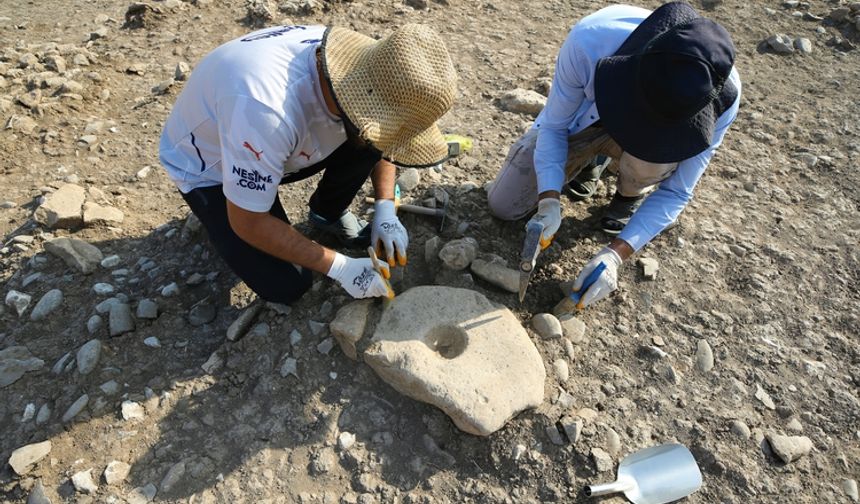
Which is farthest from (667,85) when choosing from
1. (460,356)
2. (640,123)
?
(460,356)

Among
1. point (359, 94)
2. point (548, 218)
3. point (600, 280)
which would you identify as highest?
point (359, 94)

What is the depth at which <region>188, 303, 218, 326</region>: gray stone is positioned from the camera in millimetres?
2545

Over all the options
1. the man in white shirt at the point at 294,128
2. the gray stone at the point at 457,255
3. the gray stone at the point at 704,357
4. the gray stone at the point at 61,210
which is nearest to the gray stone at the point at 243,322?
the man in white shirt at the point at 294,128

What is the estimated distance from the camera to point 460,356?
224cm

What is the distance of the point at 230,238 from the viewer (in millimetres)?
2402

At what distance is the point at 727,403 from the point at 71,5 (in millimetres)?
5708

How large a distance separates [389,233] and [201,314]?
0.97 metres

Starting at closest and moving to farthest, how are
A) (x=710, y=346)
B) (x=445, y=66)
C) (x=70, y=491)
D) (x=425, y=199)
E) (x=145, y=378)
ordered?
(x=445, y=66) < (x=70, y=491) < (x=145, y=378) < (x=710, y=346) < (x=425, y=199)

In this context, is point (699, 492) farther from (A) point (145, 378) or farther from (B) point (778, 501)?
(A) point (145, 378)

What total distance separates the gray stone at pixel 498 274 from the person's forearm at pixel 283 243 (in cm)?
72

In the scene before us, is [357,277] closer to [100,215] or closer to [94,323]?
[94,323]

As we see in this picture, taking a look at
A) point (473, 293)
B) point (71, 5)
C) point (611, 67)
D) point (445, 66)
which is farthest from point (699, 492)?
point (71, 5)

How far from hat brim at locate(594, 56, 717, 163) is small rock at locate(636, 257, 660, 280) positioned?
32.3 inches

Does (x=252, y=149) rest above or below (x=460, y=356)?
above
